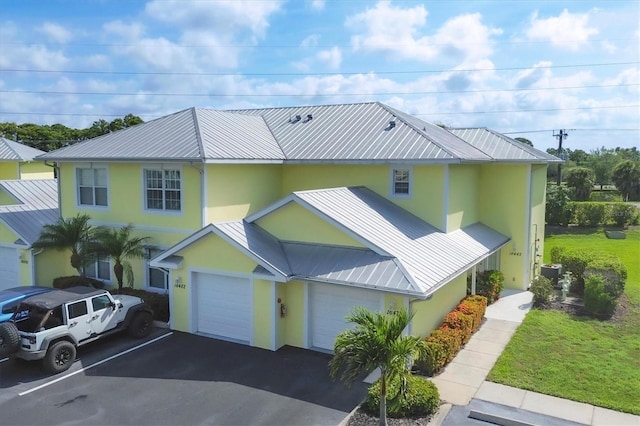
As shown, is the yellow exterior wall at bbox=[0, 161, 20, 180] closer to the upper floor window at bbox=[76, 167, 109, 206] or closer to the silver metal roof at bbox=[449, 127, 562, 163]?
the upper floor window at bbox=[76, 167, 109, 206]

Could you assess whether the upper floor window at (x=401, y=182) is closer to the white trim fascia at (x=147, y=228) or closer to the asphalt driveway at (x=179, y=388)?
the asphalt driveway at (x=179, y=388)

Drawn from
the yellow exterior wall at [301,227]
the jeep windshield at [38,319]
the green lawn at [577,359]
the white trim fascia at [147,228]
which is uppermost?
the yellow exterior wall at [301,227]

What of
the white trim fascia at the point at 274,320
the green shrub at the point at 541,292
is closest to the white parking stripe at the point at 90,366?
the white trim fascia at the point at 274,320

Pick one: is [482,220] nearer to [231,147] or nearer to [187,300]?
[231,147]

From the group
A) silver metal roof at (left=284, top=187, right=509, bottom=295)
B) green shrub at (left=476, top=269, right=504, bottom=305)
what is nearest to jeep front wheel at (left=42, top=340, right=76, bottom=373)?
silver metal roof at (left=284, top=187, right=509, bottom=295)

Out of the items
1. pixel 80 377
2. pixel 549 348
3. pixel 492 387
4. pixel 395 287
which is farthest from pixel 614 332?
pixel 80 377

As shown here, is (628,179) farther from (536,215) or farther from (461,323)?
(461,323)

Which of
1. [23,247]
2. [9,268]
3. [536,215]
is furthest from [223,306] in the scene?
[536,215]
